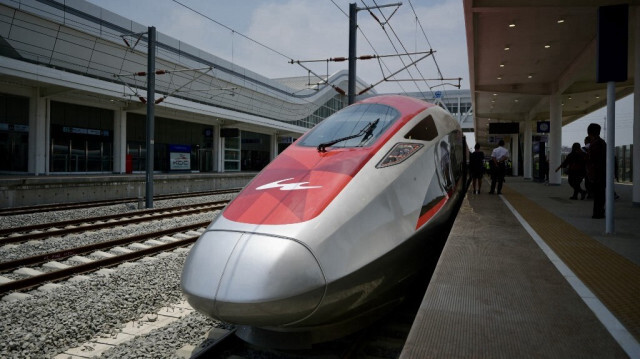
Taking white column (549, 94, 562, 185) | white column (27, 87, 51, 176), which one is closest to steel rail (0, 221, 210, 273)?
white column (27, 87, 51, 176)

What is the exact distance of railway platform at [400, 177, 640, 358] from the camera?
228 centimetres

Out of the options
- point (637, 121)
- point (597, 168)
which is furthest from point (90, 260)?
point (637, 121)

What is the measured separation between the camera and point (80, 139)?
23.5 m

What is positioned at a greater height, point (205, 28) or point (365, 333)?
point (205, 28)

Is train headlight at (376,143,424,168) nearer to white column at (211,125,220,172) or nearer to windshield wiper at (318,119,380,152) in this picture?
windshield wiper at (318,119,380,152)

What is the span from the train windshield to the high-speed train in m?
0.02

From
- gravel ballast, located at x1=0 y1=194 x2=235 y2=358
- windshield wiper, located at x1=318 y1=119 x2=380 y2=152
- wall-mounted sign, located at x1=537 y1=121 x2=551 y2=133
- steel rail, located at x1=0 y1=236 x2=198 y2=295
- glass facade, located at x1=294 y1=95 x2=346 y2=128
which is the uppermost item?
glass facade, located at x1=294 y1=95 x2=346 y2=128

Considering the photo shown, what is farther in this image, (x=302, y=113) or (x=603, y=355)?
(x=302, y=113)

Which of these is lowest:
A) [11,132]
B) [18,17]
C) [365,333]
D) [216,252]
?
[365,333]

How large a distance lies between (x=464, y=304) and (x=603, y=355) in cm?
86

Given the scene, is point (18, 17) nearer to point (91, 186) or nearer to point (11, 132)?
point (11, 132)

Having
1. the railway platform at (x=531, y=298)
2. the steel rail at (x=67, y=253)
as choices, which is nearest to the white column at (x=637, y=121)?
the railway platform at (x=531, y=298)

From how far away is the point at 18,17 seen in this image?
17.6m

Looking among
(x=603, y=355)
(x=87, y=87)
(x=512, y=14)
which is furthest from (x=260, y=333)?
(x=87, y=87)
